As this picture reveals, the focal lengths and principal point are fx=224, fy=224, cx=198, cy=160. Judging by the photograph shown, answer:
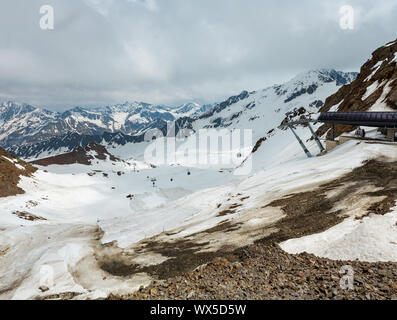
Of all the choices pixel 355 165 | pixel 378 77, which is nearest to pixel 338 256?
pixel 355 165

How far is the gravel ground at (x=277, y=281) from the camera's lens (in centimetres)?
696

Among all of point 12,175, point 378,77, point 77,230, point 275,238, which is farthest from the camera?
point 12,175

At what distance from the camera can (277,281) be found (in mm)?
8000

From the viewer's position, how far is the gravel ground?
6961mm

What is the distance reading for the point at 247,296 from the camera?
7.42 m
